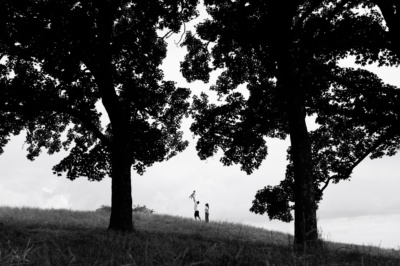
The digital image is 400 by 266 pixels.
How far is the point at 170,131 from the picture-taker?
69.6 ft

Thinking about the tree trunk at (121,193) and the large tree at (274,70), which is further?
the tree trunk at (121,193)

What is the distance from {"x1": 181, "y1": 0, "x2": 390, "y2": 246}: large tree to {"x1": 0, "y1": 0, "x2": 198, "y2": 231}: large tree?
193 cm

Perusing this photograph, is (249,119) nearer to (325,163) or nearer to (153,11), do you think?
(325,163)

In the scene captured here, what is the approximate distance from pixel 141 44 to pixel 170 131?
5264 mm

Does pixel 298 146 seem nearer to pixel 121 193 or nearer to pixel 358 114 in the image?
pixel 358 114

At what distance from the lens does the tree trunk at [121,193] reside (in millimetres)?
17562

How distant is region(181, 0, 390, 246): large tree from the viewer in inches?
540

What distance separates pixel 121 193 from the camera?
58.2 ft

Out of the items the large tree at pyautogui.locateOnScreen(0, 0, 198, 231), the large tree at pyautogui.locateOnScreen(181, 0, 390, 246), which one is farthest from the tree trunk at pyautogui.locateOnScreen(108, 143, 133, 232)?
the large tree at pyautogui.locateOnScreen(181, 0, 390, 246)

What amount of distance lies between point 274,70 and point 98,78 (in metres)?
8.19

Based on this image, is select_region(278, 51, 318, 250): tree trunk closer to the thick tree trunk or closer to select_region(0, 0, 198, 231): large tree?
the thick tree trunk

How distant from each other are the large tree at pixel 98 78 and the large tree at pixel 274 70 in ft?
6.32

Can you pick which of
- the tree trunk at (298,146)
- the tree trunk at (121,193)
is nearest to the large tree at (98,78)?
the tree trunk at (121,193)

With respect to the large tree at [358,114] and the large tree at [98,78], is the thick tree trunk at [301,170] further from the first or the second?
the large tree at [98,78]
